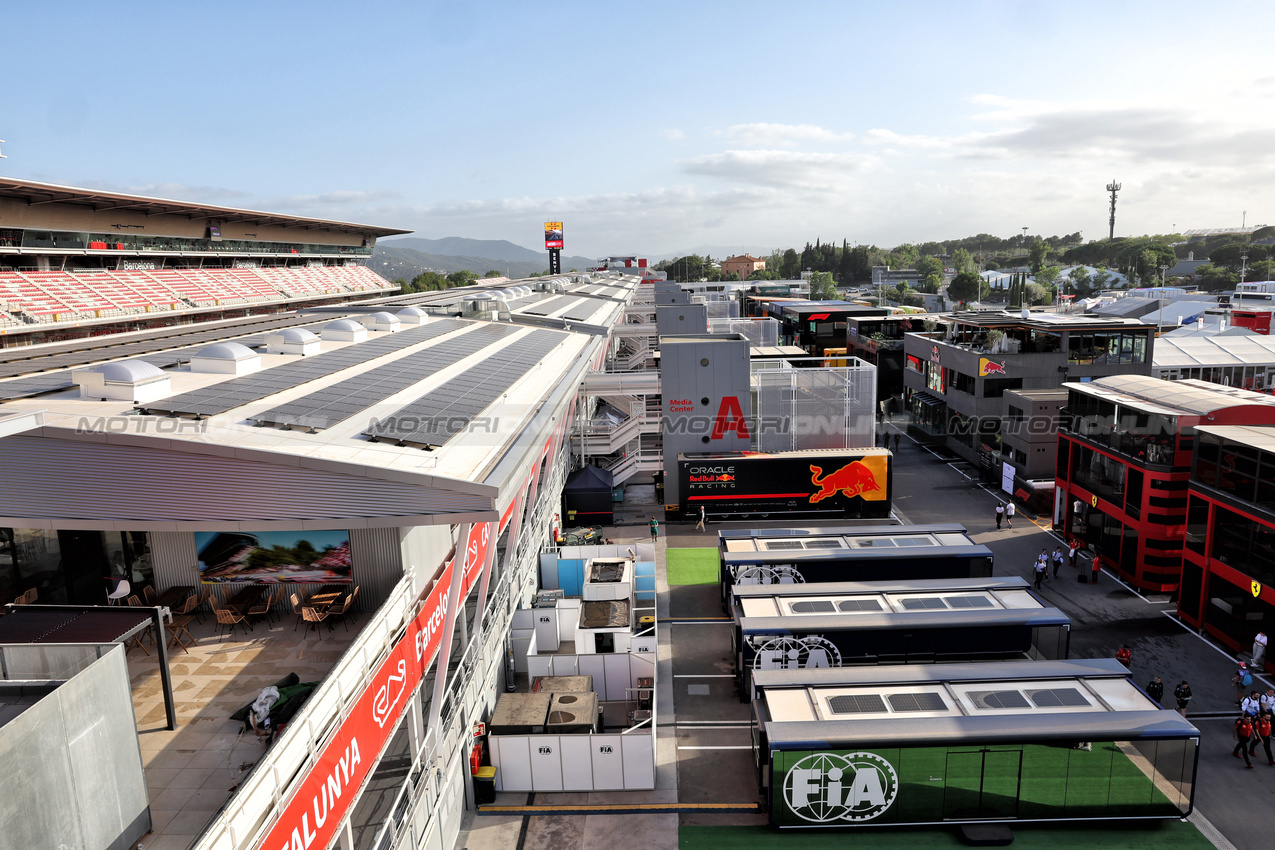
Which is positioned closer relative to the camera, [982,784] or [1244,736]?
[982,784]

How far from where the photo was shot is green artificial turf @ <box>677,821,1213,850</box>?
1526cm

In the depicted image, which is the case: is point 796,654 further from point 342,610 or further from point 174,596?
point 174,596

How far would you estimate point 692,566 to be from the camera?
98.4ft

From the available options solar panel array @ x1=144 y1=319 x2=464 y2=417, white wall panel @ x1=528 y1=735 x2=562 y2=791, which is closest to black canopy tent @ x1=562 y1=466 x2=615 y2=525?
solar panel array @ x1=144 y1=319 x2=464 y2=417

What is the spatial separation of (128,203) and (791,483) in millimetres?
53915

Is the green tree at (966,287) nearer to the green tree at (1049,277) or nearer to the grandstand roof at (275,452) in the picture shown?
the green tree at (1049,277)

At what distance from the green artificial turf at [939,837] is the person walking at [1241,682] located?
614cm

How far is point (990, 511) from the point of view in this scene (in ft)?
116

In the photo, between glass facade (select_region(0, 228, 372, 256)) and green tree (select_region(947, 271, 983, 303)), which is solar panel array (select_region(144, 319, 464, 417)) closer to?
glass facade (select_region(0, 228, 372, 256))

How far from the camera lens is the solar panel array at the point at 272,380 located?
1455 centimetres

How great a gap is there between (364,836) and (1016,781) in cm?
1268

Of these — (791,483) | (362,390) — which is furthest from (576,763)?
(791,483)

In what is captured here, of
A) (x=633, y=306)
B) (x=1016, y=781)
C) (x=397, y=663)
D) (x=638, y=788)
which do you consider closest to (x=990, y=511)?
(x=1016, y=781)

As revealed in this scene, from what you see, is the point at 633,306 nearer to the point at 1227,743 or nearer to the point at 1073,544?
the point at 1073,544
